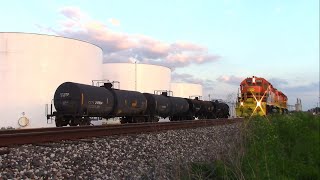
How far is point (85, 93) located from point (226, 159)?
42.2 feet

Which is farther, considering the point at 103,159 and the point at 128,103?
the point at 128,103

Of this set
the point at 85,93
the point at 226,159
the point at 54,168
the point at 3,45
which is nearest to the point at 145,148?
the point at 226,159

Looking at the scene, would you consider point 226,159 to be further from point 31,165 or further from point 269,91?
point 269,91

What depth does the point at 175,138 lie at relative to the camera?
14.2 m

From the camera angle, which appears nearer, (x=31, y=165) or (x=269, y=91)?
(x=31, y=165)

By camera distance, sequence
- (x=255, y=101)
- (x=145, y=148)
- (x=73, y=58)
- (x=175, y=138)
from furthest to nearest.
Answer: (x=73, y=58) < (x=255, y=101) < (x=175, y=138) < (x=145, y=148)

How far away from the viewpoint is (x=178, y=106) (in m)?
32.2

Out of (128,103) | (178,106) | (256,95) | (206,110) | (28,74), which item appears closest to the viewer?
(128,103)

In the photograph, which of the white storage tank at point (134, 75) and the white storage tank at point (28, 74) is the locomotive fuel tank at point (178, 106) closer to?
the white storage tank at point (28, 74)

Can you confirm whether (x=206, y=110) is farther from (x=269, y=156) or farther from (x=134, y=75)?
(x=269, y=156)

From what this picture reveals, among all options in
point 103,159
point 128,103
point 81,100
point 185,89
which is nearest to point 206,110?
point 128,103

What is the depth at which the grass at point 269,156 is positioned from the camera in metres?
9.16

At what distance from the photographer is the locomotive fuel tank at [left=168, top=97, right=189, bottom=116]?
31248 mm

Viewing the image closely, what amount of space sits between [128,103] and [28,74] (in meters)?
15.7
